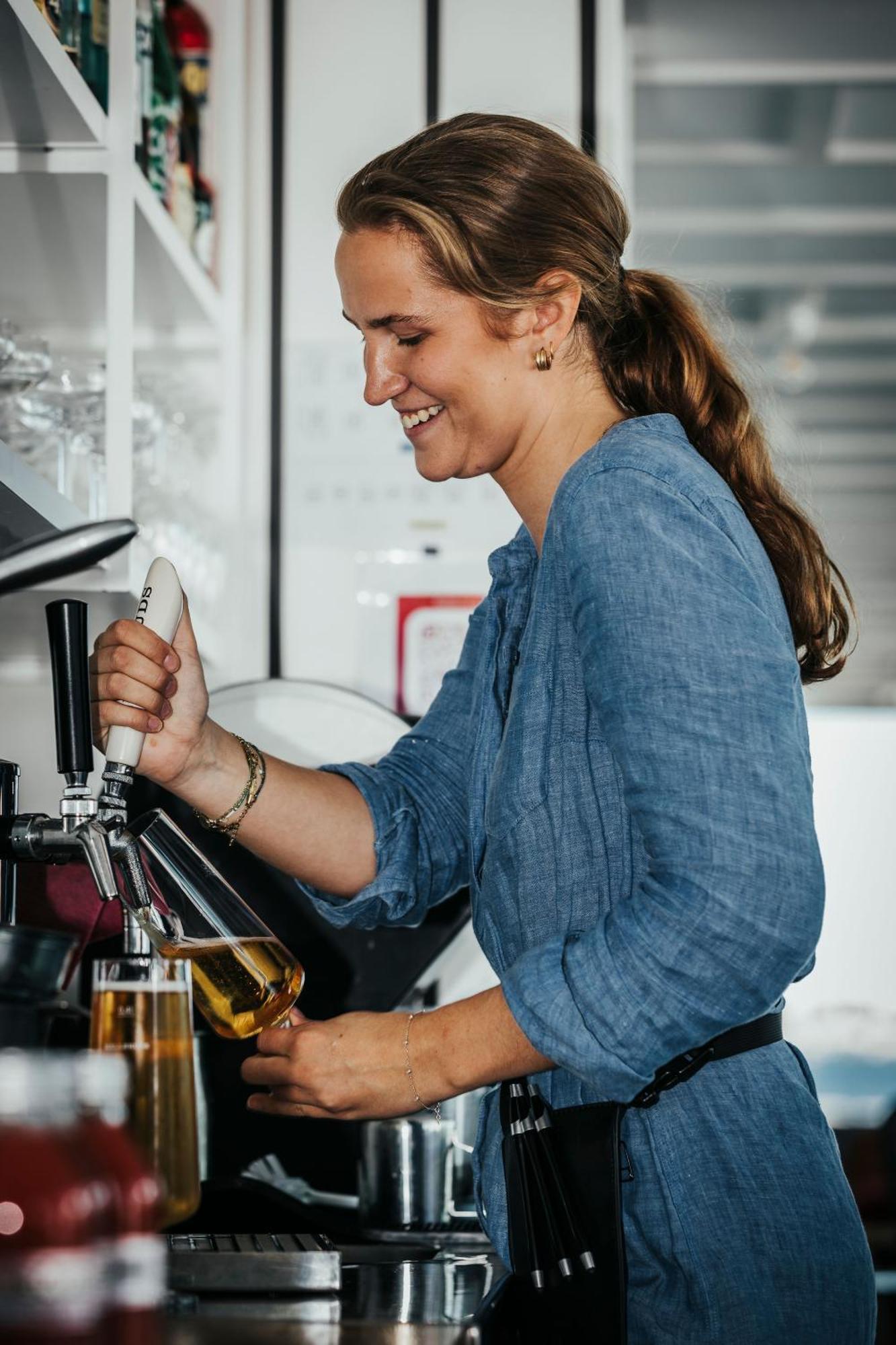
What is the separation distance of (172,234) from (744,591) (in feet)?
3.56

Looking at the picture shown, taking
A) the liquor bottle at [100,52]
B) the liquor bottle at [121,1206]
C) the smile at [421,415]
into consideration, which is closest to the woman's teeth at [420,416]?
the smile at [421,415]

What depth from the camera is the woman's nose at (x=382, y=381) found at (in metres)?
1.16

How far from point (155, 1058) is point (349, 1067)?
183 mm

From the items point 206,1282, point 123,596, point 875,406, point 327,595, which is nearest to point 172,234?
point 123,596

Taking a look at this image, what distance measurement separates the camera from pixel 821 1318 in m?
0.91

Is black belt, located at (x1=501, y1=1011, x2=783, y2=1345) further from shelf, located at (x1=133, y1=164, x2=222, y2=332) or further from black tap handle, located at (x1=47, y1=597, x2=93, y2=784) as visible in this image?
shelf, located at (x1=133, y1=164, x2=222, y2=332)

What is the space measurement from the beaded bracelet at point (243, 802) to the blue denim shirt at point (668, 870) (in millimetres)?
226

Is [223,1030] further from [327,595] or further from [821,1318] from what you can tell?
[327,595]

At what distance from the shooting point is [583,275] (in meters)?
1.13

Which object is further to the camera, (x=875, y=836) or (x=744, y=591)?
(x=875, y=836)

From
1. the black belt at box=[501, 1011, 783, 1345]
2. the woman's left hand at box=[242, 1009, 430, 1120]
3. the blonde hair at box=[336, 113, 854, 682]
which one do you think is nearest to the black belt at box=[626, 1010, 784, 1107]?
the black belt at box=[501, 1011, 783, 1345]

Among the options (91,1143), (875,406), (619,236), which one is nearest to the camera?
(91,1143)

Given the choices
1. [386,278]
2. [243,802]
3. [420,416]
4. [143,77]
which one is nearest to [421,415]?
[420,416]

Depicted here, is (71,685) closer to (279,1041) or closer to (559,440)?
(279,1041)
